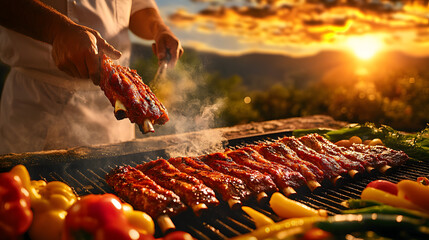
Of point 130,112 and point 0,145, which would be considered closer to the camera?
point 130,112

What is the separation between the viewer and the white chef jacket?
4.33m

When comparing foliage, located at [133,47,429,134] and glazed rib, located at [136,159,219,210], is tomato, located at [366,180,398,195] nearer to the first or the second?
glazed rib, located at [136,159,219,210]

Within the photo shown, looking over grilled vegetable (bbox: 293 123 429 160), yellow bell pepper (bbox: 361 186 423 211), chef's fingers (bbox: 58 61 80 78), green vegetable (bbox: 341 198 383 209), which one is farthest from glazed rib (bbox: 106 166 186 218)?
grilled vegetable (bbox: 293 123 429 160)

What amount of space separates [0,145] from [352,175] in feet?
15.3

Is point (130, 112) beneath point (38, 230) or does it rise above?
above

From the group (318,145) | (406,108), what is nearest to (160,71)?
(318,145)

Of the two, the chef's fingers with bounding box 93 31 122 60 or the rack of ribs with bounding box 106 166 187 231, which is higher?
the chef's fingers with bounding box 93 31 122 60

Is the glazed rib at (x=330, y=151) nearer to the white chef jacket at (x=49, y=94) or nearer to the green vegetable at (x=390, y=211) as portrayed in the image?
the green vegetable at (x=390, y=211)

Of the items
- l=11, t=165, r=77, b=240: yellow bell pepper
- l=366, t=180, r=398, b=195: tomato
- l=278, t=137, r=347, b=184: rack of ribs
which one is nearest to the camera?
l=11, t=165, r=77, b=240: yellow bell pepper

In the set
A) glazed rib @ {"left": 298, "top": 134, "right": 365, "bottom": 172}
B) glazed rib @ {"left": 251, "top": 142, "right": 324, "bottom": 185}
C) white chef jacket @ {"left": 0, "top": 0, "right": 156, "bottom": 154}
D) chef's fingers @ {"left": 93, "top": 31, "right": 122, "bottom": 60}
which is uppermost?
chef's fingers @ {"left": 93, "top": 31, "right": 122, "bottom": 60}

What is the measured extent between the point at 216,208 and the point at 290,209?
651 mm

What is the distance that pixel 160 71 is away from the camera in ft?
14.3

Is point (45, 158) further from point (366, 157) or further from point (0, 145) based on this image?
point (366, 157)

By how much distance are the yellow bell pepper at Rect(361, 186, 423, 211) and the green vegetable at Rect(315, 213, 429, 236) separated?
0.64 meters
